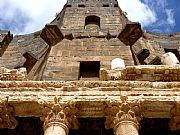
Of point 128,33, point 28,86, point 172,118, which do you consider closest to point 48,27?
point 128,33

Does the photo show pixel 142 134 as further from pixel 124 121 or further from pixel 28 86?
pixel 28 86

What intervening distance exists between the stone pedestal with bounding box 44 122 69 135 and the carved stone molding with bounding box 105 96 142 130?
48.9 inches

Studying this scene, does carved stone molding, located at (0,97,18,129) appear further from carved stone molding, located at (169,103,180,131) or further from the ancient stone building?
carved stone molding, located at (169,103,180,131)

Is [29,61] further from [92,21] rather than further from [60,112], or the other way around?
[60,112]

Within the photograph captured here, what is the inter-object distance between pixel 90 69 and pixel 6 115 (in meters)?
6.68

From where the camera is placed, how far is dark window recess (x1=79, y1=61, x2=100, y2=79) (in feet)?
62.7

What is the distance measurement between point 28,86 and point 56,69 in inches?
175

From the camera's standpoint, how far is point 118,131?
12.5 m

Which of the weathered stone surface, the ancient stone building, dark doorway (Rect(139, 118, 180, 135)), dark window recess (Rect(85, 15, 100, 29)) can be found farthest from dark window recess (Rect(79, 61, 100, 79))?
dark window recess (Rect(85, 15, 100, 29))

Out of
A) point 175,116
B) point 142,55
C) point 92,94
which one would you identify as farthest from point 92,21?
point 175,116

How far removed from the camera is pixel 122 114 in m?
12.9

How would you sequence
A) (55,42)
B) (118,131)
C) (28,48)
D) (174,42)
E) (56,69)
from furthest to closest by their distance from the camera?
(174,42)
(28,48)
(55,42)
(56,69)
(118,131)

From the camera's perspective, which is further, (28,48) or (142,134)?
(28,48)

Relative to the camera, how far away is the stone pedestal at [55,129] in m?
12.4
